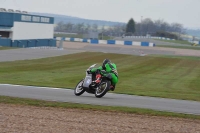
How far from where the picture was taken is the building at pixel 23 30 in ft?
250

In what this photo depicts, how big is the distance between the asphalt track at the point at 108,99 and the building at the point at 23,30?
53.4 m

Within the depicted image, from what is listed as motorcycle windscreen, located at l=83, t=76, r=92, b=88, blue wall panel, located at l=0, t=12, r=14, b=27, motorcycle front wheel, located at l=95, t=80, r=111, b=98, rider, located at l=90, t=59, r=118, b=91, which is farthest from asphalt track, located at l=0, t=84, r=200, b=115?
blue wall panel, located at l=0, t=12, r=14, b=27

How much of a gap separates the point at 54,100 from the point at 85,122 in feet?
13.3

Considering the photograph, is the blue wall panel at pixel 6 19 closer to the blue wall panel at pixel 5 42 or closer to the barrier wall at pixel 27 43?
the barrier wall at pixel 27 43

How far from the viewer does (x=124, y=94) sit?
18.5m

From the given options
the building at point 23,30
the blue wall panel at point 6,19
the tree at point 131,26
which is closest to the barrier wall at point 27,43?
the building at point 23,30

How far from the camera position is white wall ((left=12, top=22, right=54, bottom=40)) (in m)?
78.8

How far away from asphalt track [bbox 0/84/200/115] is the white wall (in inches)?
2396

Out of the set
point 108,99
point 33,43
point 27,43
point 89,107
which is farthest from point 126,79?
point 33,43

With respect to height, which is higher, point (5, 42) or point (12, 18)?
point (12, 18)

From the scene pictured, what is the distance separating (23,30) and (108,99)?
218ft

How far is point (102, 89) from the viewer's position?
16578mm

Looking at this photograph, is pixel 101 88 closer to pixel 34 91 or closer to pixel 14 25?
pixel 34 91

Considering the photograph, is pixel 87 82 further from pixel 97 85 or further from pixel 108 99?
pixel 108 99
